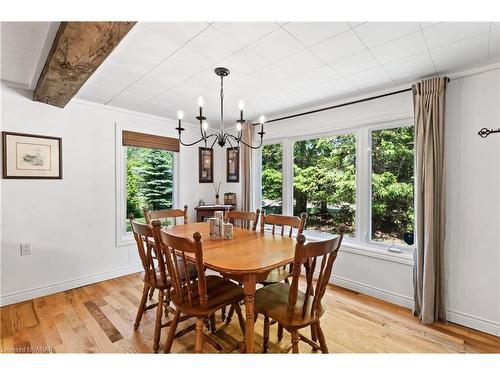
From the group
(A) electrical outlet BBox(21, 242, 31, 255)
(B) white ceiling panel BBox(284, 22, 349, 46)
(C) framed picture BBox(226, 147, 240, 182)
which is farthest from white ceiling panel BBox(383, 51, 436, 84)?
(A) electrical outlet BBox(21, 242, 31, 255)

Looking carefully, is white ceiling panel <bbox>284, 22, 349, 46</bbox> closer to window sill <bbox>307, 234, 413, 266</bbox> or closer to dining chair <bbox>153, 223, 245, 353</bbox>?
dining chair <bbox>153, 223, 245, 353</bbox>

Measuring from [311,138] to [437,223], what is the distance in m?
1.75

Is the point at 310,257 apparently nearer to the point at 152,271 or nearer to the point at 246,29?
the point at 152,271

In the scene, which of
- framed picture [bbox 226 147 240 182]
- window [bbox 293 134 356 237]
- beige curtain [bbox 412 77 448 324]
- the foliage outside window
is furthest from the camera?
framed picture [bbox 226 147 240 182]

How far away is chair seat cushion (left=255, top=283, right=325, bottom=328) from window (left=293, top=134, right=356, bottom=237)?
1.61 metres

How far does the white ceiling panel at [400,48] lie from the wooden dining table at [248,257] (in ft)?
5.43

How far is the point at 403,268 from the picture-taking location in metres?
2.52

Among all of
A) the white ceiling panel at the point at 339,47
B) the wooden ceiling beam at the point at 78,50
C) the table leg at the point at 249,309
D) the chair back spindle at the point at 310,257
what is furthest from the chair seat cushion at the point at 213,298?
the white ceiling panel at the point at 339,47

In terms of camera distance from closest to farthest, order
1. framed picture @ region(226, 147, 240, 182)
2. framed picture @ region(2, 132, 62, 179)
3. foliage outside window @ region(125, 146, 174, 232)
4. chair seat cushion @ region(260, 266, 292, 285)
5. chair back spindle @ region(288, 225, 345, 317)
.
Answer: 1. chair back spindle @ region(288, 225, 345, 317)
2. chair seat cushion @ region(260, 266, 292, 285)
3. framed picture @ region(2, 132, 62, 179)
4. foliage outside window @ region(125, 146, 174, 232)
5. framed picture @ region(226, 147, 240, 182)

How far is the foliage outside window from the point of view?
11.4ft

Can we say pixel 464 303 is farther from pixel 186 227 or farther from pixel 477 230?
pixel 186 227

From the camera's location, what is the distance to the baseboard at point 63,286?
2.50m

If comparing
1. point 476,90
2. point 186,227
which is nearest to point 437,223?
point 476,90

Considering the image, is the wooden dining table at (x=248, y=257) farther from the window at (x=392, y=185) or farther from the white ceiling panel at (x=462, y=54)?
the white ceiling panel at (x=462, y=54)
